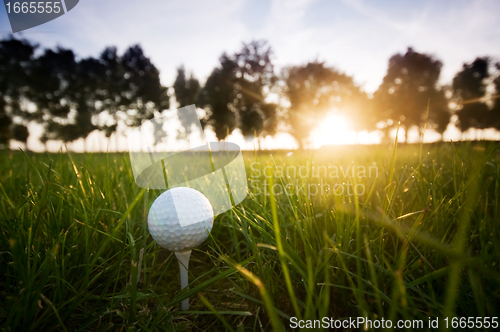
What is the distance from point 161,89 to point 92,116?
Answer: 754 cm

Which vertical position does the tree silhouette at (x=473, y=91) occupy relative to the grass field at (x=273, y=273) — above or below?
above

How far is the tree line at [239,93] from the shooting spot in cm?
2073

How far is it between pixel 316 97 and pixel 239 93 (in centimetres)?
805

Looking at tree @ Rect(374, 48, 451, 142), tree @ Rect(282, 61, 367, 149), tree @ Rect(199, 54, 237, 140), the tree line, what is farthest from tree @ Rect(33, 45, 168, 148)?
tree @ Rect(374, 48, 451, 142)

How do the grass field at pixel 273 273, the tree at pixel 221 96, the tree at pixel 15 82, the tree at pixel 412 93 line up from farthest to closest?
the tree at pixel 221 96
the tree at pixel 412 93
the tree at pixel 15 82
the grass field at pixel 273 273

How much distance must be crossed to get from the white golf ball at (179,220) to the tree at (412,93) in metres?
25.4

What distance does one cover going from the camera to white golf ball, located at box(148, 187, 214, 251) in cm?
84

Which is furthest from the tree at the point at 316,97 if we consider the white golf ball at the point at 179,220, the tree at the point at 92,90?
the white golf ball at the point at 179,220

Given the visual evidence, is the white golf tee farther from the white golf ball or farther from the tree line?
the tree line

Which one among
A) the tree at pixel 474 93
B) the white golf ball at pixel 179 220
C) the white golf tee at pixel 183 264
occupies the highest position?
the tree at pixel 474 93

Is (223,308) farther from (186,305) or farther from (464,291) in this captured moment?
(464,291)

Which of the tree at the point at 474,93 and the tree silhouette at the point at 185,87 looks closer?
the tree at the point at 474,93

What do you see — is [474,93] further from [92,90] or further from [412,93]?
[92,90]

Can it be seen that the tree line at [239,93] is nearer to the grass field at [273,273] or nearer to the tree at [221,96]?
the tree at [221,96]
